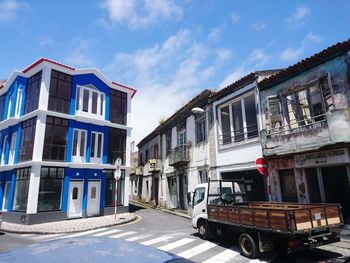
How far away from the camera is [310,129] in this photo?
406 inches

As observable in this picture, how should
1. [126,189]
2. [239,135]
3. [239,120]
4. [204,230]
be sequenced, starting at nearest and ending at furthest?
[204,230], [239,135], [239,120], [126,189]

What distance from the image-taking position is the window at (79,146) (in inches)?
688

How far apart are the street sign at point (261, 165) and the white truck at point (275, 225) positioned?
6.70 feet

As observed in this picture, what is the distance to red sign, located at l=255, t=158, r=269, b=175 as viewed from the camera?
1132 centimetres

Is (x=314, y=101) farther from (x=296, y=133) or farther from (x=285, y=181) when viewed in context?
(x=285, y=181)

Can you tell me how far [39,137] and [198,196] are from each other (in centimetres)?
1103

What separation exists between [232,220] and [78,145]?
13.2 meters

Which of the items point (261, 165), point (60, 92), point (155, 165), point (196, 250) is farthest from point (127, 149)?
point (196, 250)

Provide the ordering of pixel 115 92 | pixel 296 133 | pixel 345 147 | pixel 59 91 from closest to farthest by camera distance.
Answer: pixel 345 147 < pixel 296 133 < pixel 59 91 < pixel 115 92

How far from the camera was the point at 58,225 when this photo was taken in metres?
14.0

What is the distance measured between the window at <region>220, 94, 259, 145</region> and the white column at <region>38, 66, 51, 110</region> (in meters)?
11.6

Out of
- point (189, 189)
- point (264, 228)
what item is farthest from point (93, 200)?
point (264, 228)

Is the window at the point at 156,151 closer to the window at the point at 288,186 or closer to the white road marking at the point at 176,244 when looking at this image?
the window at the point at 288,186

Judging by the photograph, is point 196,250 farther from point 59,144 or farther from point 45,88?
point 45,88
